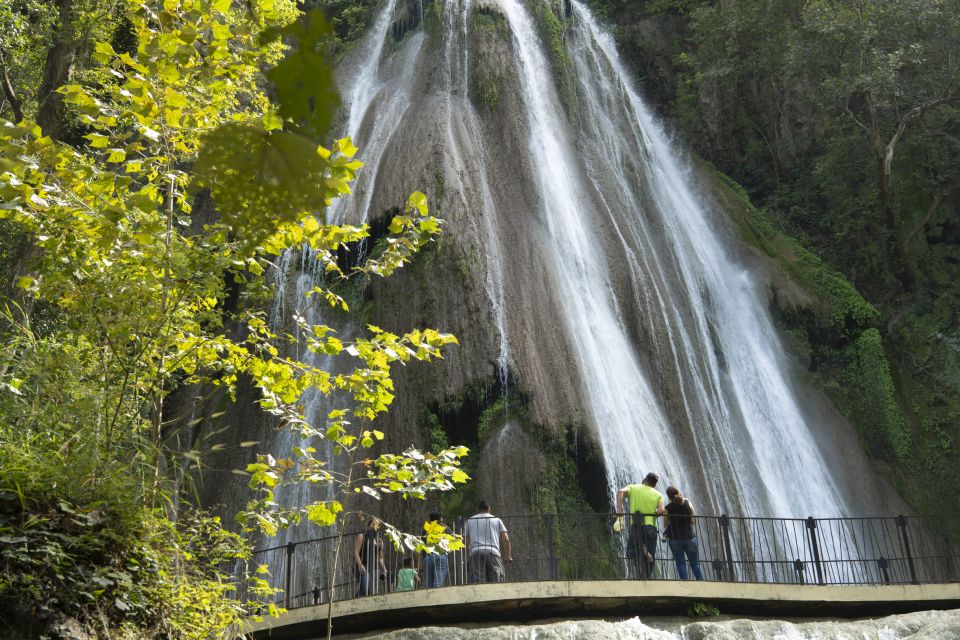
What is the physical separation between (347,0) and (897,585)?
979 inches

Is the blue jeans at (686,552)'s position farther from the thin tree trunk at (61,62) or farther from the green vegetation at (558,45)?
the green vegetation at (558,45)

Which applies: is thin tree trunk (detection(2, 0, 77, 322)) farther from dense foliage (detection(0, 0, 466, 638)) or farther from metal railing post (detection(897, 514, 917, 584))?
metal railing post (detection(897, 514, 917, 584))

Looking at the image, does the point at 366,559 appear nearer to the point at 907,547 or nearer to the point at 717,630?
the point at 717,630

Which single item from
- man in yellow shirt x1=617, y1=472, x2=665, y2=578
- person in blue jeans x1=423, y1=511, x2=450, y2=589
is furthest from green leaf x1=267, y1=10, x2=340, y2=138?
man in yellow shirt x1=617, y1=472, x2=665, y2=578

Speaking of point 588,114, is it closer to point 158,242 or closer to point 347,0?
point 347,0

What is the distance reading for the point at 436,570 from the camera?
11164mm

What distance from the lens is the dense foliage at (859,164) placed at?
2041cm

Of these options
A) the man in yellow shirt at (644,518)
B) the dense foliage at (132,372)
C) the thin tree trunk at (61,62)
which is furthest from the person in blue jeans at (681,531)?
the thin tree trunk at (61,62)

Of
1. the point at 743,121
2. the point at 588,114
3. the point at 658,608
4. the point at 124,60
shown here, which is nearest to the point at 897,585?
the point at 658,608

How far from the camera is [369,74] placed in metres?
25.1

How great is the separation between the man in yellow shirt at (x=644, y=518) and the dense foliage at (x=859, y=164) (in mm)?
9780

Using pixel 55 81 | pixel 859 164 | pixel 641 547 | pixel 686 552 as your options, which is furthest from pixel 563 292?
pixel 859 164

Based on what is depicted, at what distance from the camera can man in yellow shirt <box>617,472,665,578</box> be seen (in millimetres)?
11492

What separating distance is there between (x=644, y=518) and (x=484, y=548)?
230 cm
